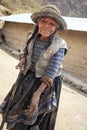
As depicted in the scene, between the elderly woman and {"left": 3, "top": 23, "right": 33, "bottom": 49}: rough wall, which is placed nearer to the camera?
the elderly woman

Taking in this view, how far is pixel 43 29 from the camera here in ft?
9.62

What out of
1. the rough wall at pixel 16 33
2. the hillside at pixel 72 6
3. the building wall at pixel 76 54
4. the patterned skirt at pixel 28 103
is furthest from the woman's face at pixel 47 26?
the hillside at pixel 72 6

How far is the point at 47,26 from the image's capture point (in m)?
2.88

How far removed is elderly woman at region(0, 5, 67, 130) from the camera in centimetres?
288

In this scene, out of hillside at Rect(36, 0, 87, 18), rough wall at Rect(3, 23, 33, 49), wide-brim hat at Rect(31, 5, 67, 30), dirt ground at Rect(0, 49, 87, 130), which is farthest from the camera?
hillside at Rect(36, 0, 87, 18)

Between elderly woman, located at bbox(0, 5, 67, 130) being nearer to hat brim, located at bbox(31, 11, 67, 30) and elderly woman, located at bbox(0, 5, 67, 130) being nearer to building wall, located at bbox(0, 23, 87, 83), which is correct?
hat brim, located at bbox(31, 11, 67, 30)

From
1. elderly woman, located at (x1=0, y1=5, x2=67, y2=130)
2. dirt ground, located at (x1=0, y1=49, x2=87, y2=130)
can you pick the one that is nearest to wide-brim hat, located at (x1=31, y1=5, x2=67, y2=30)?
elderly woman, located at (x1=0, y1=5, x2=67, y2=130)

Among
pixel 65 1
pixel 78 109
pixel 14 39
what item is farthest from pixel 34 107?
pixel 65 1

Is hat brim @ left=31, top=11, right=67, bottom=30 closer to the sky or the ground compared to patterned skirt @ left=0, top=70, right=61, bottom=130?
closer to the sky

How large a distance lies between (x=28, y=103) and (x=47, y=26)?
91 centimetres

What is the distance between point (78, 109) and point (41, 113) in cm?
320

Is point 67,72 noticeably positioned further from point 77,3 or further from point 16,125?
point 77,3

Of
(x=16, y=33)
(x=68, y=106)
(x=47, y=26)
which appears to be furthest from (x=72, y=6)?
(x=47, y=26)

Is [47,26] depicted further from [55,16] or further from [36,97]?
[36,97]
